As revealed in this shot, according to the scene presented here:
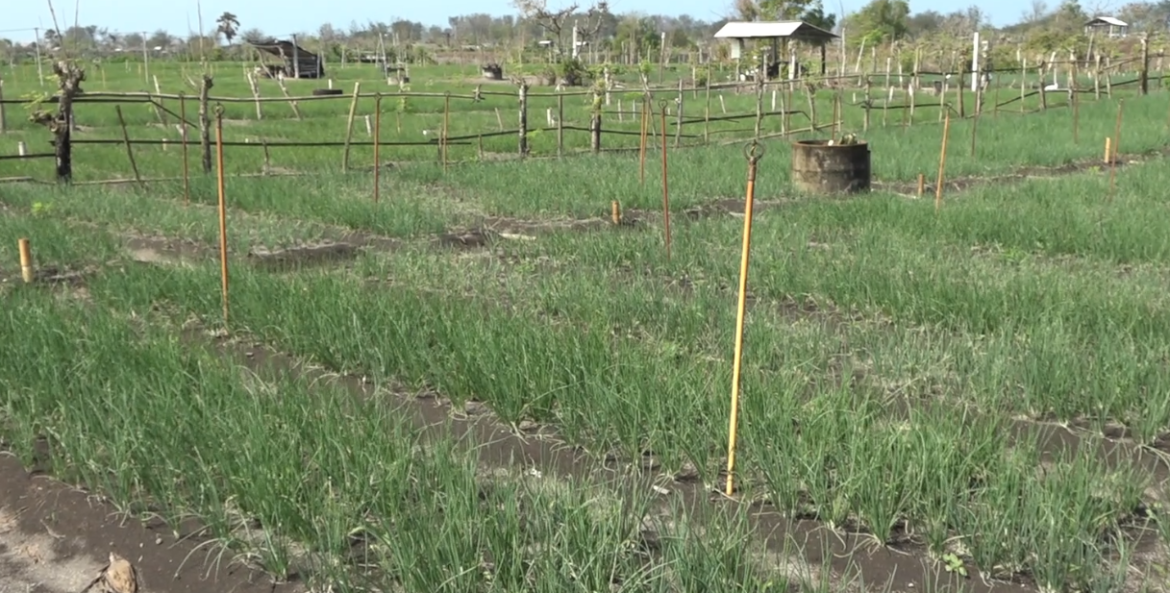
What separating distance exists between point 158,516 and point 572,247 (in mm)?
4059

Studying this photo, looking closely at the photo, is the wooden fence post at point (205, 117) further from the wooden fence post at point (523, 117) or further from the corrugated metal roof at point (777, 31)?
the corrugated metal roof at point (777, 31)

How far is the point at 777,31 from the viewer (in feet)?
106

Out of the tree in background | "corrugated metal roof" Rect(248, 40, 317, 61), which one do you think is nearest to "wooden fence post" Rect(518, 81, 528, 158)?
"corrugated metal roof" Rect(248, 40, 317, 61)

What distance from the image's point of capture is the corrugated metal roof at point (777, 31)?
106 feet

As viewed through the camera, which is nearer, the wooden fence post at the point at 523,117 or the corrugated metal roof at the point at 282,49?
the wooden fence post at the point at 523,117

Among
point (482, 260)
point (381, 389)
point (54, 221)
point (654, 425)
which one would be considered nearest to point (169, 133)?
point (54, 221)

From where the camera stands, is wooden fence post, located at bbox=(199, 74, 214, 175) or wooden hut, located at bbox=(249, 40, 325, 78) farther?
wooden hut, located at bbox=(249, 40, 325, 78)

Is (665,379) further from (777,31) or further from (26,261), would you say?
(777,31)

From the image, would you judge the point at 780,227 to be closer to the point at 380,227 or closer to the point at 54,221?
the point at 380,227

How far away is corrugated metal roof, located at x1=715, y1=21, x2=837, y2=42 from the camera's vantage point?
106ft

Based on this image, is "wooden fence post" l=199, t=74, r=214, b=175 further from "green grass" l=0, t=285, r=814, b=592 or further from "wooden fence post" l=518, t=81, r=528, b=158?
"green grass" l=0, t=285, r=814, b=592

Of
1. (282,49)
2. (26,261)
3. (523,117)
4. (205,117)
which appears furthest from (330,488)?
(282,49)

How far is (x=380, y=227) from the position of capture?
7.78m

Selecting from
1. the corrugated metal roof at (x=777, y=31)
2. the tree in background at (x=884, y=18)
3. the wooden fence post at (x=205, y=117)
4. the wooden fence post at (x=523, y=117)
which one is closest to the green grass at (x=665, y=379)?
the wooden fence post at (x=205, y=117)
